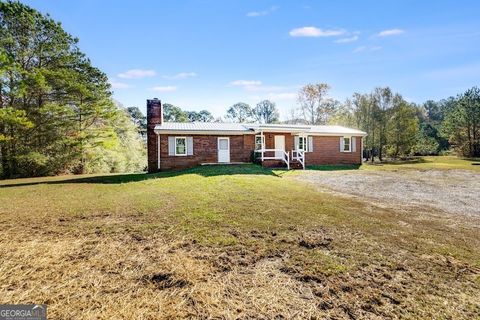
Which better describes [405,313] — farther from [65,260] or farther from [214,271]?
[65,260]

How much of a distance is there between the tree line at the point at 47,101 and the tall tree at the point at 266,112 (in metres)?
38.6

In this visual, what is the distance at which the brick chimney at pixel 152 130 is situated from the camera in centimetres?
1731

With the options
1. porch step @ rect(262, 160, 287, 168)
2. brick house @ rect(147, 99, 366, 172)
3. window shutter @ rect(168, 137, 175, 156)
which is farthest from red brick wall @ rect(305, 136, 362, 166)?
window shutter @ rect(168, 137, 175, 156)

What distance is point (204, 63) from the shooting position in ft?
61.9

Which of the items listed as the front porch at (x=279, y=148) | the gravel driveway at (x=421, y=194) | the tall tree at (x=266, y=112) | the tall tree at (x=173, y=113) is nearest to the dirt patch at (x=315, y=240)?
the gravel driveway at (x=421, y=194)

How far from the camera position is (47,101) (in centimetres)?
2011

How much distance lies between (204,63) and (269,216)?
15.8m

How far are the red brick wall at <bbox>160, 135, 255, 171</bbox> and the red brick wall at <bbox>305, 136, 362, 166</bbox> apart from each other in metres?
5.87

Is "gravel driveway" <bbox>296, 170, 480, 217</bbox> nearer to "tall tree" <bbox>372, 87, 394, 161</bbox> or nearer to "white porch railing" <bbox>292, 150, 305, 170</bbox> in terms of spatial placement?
"white porch railing" <bbox>292, 150, 305, 170</bbox>

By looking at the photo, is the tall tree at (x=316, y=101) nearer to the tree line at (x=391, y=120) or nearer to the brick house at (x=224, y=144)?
the tree line at (x=391, y=120)

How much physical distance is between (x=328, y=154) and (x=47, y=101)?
23.3 m

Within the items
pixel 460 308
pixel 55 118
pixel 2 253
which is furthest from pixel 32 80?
pixel 460 308

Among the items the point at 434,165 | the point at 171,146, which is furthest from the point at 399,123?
the point at 171,146

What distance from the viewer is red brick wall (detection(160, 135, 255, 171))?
56.9 feet
